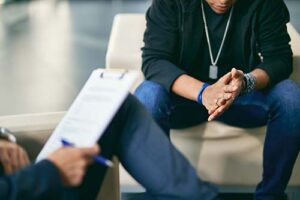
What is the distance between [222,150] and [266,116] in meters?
0.19

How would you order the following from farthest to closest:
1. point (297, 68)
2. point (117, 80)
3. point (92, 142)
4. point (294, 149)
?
point (297, 68)
point (294, 149)
point (117, 80)
point (92, 142)

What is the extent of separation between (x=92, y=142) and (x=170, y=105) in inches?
22.0

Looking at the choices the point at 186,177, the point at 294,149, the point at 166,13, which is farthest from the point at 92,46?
the point at 186,177

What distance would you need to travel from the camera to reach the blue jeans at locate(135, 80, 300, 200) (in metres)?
1.37

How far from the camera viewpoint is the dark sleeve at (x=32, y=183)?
84 cm

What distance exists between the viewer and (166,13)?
1521 millimetres

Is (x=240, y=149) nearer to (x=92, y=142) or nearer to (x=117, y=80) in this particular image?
(x=117, y=80)

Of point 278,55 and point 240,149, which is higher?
point 278,55

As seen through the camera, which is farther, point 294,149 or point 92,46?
point 92,46

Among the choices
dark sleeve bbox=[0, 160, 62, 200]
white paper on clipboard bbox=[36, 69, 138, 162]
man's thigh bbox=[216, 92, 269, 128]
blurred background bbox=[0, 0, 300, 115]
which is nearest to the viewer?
dark sleeve bbox=[0, 160, 62, 200]

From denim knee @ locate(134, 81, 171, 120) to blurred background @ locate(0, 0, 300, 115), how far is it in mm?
1045

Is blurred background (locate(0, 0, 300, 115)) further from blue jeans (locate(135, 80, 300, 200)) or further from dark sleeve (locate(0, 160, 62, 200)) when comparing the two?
dark sleeve (locate(0, 160, 62, 200))

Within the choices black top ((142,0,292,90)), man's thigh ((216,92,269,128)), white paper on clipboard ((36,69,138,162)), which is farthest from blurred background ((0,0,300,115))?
white paper on clipboard ((36,69,138,162))

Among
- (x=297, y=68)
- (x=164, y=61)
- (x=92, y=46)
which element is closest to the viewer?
(x=164, y=61)
